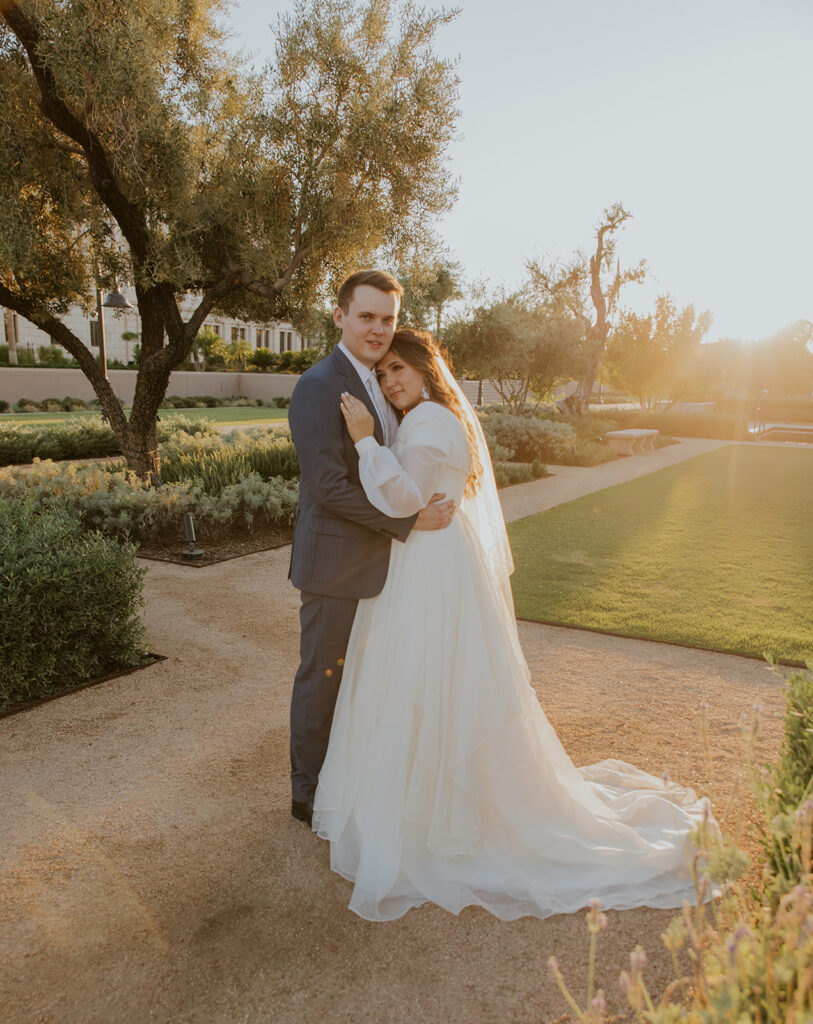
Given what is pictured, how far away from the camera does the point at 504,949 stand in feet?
8.11

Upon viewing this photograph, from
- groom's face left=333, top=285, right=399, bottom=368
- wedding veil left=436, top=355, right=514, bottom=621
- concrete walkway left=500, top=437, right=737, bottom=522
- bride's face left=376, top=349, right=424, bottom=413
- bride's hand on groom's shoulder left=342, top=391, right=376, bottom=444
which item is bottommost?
concrete walkway left=500, top=437, right=737, bottom=522

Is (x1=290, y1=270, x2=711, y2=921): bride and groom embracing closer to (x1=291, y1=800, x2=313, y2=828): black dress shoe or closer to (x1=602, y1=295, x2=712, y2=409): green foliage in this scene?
(x1=291, y1=800, x2=313, y2=828): black dress shoe

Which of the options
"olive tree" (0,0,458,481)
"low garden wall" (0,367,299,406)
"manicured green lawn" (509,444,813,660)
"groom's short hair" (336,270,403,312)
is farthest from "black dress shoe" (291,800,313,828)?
"low garden wall" (0,367,299,406)

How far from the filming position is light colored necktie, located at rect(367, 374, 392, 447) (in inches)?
123

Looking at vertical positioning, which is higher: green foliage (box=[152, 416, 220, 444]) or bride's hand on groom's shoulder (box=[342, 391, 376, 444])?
bride's hand on groom's shoulder (box=[342, 391, 376, 444])

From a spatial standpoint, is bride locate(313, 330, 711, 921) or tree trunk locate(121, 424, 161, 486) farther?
tree trunk locate(121, 424, 161, 486)

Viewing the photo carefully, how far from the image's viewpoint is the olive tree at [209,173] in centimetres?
852

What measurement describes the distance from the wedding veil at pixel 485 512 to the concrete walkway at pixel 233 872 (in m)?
1.21

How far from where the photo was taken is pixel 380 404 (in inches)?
124

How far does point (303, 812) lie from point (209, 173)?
30.6 ft

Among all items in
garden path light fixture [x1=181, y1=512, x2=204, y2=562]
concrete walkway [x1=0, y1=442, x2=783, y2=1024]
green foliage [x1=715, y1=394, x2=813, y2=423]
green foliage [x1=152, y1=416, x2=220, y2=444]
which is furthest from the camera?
green foliage [x1=715, y1=394, x2=813, y2=423]

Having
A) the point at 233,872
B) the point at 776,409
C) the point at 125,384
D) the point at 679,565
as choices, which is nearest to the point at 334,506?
the point at 233,872

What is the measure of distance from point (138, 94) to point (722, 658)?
8324mm

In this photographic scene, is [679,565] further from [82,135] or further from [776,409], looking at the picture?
[776,409]
